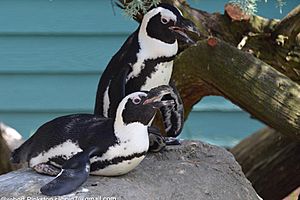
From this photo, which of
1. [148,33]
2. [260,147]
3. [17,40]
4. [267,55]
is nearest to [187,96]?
[267,55]

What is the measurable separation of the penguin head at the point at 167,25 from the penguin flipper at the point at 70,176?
33cm

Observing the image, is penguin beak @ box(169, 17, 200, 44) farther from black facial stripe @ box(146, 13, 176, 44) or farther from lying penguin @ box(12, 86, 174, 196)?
lying penguin @ box(12, 86, 174, 196)

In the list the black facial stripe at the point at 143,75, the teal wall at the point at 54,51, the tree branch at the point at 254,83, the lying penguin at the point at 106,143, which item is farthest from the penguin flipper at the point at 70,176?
the teal wall at the point at 54,51

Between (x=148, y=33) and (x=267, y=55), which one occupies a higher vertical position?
(x=148, y=33)

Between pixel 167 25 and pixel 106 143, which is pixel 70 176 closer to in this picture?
pixel 106 143

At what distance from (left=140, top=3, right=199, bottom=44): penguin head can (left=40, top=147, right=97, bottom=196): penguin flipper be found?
328mm

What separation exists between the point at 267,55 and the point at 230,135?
37.0 inches

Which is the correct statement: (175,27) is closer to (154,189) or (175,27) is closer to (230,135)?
(154,189)

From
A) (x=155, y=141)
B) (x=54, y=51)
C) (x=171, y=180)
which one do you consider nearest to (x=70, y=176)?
(x=171, y=180)

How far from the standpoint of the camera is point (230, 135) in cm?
334

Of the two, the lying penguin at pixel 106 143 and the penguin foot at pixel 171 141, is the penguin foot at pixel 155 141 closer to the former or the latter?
the penguin foot at pixel 171 141

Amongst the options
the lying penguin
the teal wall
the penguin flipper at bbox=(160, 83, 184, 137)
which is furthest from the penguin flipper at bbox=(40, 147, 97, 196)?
the teal wall

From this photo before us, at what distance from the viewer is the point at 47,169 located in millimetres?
1544

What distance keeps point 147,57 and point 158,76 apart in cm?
5
